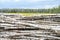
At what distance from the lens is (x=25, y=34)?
2.71 m

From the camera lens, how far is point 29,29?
2.81 meters

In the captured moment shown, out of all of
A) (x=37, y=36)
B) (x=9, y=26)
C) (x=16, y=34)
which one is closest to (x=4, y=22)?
(x=9, y=26)

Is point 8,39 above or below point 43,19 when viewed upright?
below

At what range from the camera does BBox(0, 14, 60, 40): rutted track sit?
2.67m

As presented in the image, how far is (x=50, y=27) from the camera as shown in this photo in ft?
9.03

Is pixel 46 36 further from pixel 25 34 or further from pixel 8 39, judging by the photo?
pixel 8 39

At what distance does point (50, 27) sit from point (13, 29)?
536 millimetres

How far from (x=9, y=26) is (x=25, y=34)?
0.97 feet

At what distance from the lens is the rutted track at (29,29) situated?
8.76 ft

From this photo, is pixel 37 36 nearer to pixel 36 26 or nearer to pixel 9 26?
pixel 36 26

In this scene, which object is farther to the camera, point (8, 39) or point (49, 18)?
point (49, 18)

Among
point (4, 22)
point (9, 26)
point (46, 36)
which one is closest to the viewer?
point (46, 36)

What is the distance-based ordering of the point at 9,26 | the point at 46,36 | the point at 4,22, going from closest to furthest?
the point at 46,36 < the point at 9,26 < the point at 4,22

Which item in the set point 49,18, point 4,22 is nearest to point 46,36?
point 49,18
